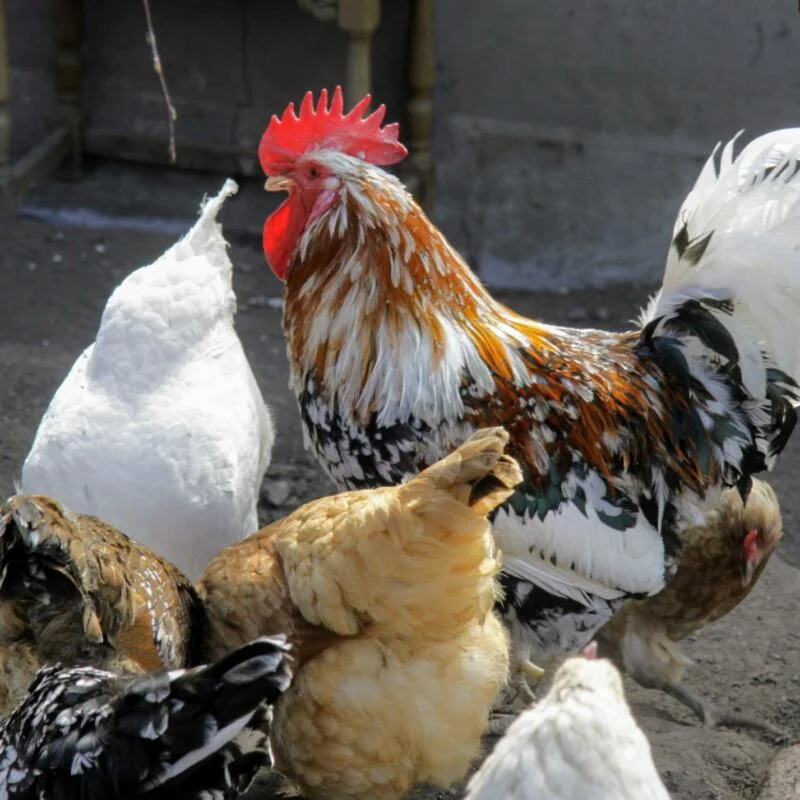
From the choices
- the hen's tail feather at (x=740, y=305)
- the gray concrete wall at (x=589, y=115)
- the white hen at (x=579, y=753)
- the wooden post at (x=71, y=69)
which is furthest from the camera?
the wooden post at (x=71, y=69)

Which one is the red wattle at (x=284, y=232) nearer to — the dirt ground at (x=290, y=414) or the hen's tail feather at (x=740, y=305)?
the hen's tail feather at (x=740, y=305)

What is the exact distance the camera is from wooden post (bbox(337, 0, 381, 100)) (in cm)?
648

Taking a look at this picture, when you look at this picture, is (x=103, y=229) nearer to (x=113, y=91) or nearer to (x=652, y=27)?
(x=113, y=91)

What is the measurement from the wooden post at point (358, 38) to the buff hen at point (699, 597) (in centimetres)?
329

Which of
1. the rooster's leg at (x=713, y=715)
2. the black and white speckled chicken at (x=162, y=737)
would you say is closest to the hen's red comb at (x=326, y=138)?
the black and white speckled chicken at (x=162, y=737)

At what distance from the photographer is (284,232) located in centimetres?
391

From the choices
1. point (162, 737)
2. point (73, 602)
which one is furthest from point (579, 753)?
point (73, 602)

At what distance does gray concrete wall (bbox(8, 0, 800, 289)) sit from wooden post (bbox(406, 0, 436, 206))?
0.13m

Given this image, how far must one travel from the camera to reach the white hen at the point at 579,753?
2.03 meters

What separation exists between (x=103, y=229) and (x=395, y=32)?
6.43 ft

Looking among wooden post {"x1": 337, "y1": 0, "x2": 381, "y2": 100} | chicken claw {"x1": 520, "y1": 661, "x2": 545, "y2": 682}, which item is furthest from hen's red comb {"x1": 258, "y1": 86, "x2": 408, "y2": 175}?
wooden post {"x1": 337, "y1": 0, "x2": 381, "y2": 100}

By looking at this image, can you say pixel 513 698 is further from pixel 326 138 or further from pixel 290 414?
pixel 326 138

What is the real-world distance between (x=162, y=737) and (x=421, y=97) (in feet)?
16.4

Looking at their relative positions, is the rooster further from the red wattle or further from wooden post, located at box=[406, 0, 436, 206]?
wooden post, located at box=[406, 0, 436, 206]
